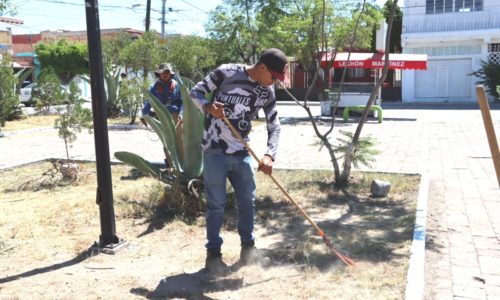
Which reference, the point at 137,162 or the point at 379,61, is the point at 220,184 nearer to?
the point at 137,162

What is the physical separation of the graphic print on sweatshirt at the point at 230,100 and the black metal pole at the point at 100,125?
3.10 feet

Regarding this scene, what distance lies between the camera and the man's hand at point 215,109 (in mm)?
3639

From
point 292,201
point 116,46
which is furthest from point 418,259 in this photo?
point 116,46

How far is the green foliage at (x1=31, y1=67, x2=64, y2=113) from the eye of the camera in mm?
7653

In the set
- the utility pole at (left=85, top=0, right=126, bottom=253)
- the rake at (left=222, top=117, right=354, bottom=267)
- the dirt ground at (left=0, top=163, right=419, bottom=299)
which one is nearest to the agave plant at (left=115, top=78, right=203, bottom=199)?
the dirt ground at (left=0, top=163, right=419, bottom=299)

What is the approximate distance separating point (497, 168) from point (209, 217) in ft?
6.58

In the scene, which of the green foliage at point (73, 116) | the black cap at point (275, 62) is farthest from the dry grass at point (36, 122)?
the black cap at point (275, 62)

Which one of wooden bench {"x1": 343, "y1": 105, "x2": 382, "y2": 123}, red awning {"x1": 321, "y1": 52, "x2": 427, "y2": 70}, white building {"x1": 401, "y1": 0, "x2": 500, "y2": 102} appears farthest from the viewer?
white building {"x1": 401, "y1": 0, "x2": 500, "y2": 102}

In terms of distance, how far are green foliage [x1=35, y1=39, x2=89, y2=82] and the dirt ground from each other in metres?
30.5

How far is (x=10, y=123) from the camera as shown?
16.1 m

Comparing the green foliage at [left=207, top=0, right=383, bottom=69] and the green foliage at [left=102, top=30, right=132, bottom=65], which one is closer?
the green foliage at [left=207, top=0, right=383, bottom=69]

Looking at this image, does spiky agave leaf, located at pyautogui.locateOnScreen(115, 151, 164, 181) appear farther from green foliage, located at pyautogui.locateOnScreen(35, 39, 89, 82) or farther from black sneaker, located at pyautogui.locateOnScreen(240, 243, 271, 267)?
green foliage, located at pyautogui.locateOnScreen(35, 39, 89, 82)

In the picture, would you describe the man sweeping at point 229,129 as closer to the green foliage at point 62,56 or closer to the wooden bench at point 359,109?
the wooden bench at point 359,109

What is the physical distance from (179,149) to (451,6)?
26626 millimetres
